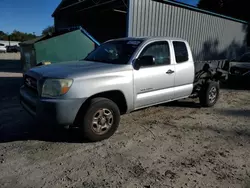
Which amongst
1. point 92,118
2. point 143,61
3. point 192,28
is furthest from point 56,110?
point 192,28

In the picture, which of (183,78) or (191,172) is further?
A: (183,78)

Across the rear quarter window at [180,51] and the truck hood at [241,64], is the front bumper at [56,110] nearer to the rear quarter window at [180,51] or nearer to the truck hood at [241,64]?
the rear quarter window at [180,51]

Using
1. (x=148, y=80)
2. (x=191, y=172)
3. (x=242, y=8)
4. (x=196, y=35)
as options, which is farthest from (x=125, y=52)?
(x=242, y=8)

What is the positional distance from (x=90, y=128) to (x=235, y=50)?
1619 cm

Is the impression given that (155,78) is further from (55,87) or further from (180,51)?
(55,87)

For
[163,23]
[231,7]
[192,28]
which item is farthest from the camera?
[231,7]

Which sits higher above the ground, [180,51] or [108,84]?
[180,51]

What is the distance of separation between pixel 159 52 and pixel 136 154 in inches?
87.1

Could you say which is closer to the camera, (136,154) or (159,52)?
(136,154)

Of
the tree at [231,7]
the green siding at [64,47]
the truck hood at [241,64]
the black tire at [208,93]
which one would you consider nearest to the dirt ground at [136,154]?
the black tire at [208,93]

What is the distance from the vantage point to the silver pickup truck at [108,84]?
10.2 feet

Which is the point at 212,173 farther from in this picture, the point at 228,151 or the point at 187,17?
the point at 187,17

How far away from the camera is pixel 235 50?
53.5ft

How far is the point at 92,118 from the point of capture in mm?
3332
